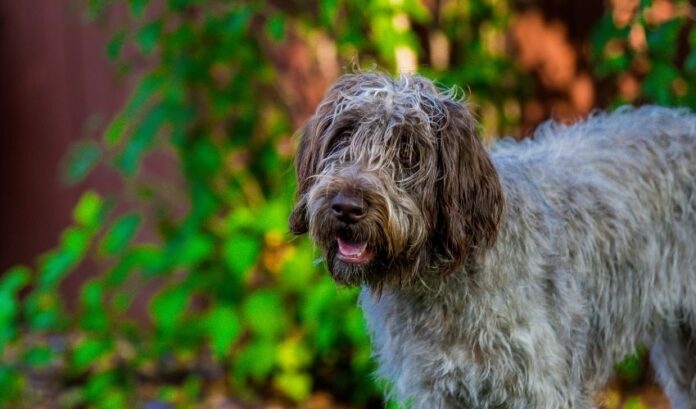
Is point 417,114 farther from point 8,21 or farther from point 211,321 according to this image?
point 8,21

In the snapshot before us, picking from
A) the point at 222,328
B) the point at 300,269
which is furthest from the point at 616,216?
the point at 222,328

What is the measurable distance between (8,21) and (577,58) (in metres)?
4.96

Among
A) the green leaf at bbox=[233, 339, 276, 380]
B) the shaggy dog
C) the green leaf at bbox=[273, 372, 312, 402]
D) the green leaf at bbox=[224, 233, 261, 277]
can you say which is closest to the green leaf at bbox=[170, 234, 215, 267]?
the green leaf at bbox=[224, 233, 261, 277]

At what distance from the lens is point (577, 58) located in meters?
7.03

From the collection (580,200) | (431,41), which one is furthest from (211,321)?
(580,200)

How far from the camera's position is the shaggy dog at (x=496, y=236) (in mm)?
3590

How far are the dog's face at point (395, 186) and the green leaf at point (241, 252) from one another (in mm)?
2416

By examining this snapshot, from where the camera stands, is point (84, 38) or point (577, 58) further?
point (84, 38)

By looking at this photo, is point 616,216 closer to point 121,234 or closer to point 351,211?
point 351,211

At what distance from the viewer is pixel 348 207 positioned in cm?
343

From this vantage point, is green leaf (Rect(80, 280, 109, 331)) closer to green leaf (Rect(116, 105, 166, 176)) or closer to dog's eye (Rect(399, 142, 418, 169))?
green leaf (Rect(116, 105, 166, 176))

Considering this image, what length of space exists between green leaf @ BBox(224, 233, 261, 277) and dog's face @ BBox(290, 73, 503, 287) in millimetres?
2416

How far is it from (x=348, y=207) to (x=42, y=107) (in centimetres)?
638

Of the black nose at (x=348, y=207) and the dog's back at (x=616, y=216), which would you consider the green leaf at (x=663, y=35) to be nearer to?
the dog's back at (x=616, y=216)
